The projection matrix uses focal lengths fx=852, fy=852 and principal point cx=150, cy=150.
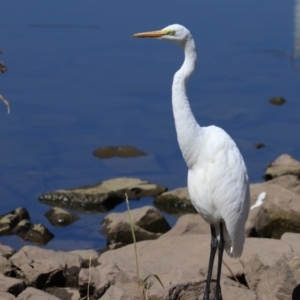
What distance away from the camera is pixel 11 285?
516 cm

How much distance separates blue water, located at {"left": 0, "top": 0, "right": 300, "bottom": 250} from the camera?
31.4 feet

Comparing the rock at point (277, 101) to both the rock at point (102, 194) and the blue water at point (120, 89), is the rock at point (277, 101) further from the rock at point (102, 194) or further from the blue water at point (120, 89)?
the rock at point (102, 194)

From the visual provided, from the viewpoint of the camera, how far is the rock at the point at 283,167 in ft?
30.2

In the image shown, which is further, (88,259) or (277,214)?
(277,214)

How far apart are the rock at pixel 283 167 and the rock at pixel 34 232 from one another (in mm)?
2692

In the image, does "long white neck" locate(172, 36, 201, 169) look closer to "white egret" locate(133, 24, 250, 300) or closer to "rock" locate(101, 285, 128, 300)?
"white egret" locate(133, 24, 250, 300)

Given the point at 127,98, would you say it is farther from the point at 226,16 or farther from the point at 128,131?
the point at 226,16

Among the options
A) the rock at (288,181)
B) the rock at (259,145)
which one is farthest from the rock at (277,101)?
the rock at (288,181)

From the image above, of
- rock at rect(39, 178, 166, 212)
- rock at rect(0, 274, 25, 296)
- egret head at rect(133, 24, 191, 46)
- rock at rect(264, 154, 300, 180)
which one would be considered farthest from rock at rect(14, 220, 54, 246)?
egret head at rect(133, 24, 191, 46)

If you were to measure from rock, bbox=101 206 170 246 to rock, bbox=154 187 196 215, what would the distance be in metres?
0.85

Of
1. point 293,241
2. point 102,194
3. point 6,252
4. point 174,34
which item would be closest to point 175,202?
point 102,194

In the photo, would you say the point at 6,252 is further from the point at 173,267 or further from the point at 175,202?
the point at 175,202

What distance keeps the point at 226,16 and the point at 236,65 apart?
2289mm

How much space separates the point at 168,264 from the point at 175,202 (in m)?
2.67
